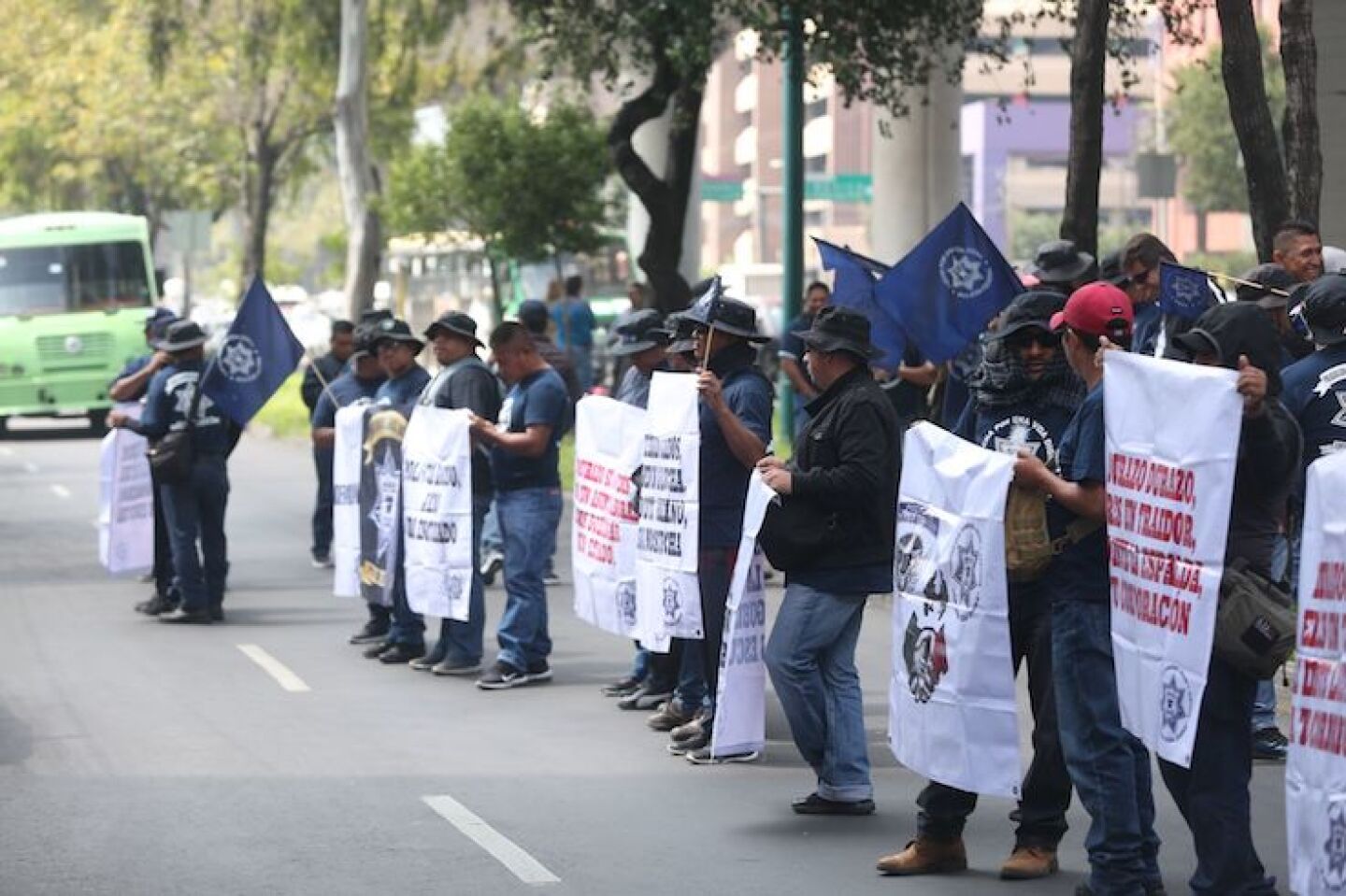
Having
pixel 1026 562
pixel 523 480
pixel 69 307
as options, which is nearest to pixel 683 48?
pixel 523 480

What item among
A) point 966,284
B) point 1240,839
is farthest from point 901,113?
point 1240,839

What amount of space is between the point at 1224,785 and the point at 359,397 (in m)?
9.98

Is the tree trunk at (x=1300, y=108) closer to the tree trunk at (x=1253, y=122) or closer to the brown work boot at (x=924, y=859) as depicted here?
the tree trunk at (x=1253, y=122)

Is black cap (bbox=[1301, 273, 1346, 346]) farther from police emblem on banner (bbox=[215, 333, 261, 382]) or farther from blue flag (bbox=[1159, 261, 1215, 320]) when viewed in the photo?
police emblem on banner (bbox=[215, 333, 261, 382])

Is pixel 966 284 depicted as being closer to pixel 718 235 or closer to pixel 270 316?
pixel 270 316

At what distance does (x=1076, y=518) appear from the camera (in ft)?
26.7

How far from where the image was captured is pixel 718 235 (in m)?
118

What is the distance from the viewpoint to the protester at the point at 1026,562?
27.6ft

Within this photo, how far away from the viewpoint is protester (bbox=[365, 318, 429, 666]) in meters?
14.6

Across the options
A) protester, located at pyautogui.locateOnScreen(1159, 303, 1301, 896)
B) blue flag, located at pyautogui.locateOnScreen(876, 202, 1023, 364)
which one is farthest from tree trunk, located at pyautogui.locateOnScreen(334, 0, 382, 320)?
protester, located at pyautogui.locateOnScreen(1159, 303, 1301, 896)

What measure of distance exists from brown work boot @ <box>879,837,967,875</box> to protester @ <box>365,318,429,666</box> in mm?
5950

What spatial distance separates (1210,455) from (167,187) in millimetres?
61034

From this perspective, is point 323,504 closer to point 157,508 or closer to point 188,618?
point 157,508

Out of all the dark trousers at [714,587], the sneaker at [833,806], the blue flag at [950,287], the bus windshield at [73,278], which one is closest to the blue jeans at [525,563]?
the dark trousers at [714,587]
